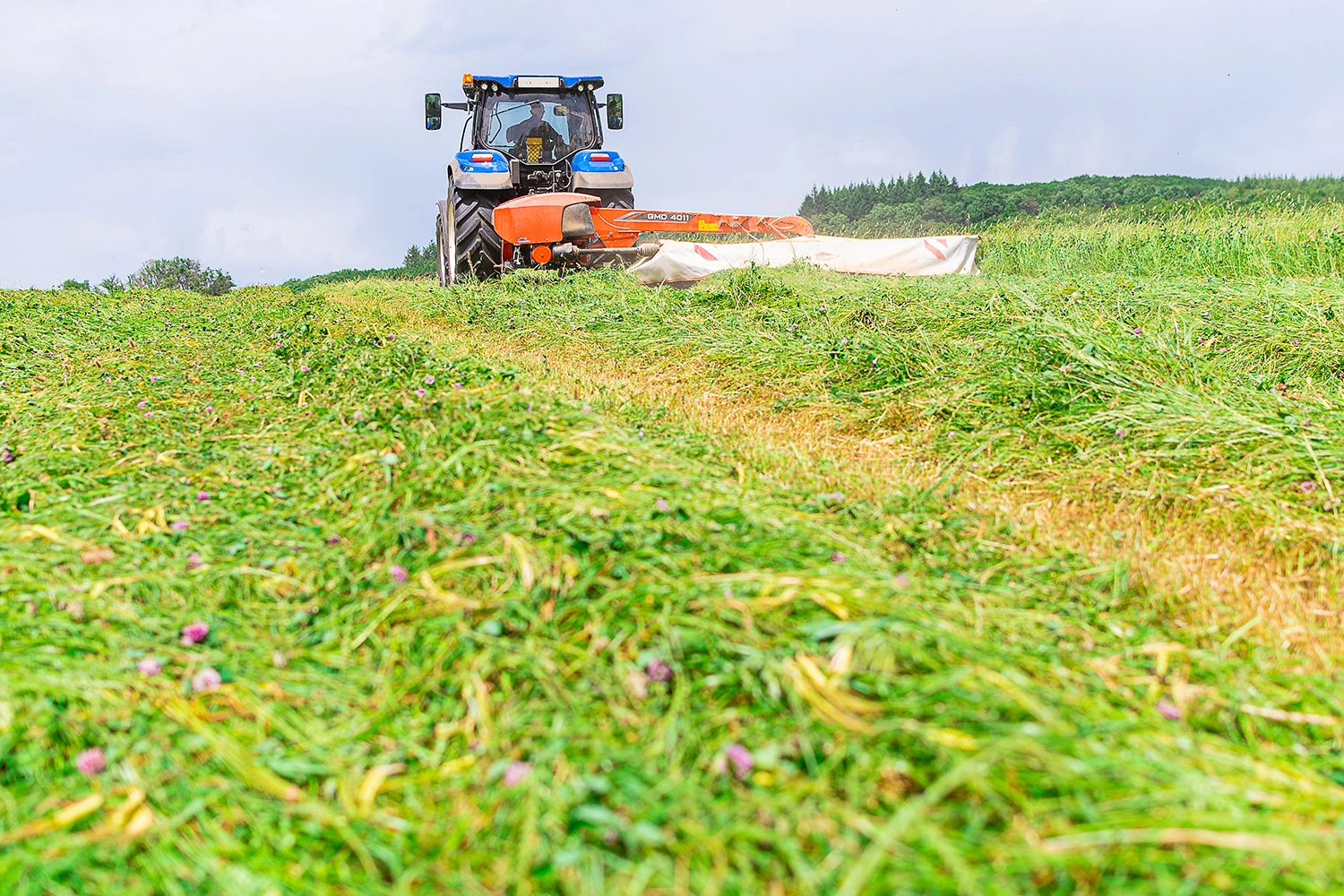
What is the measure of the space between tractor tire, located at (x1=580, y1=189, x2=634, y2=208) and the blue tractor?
1 centimetres

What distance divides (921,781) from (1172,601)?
152 centimetres

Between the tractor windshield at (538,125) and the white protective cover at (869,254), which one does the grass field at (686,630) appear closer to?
the white protective cover at (869,254)

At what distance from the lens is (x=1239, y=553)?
9.99 feet

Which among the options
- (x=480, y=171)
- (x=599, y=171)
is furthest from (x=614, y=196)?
(x=480, y=171)

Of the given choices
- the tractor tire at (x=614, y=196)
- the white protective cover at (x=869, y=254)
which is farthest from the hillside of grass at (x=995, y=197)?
the tractor tire at (x=614, y=196)

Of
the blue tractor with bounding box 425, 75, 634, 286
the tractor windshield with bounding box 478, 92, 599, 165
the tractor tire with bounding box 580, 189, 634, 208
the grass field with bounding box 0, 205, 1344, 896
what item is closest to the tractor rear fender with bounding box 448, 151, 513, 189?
the blue tractor with bounding box 425, 75, 634, 286

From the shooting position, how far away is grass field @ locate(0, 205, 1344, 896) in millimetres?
1463

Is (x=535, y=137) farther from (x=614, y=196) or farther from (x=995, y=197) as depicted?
(x=995, y=197)

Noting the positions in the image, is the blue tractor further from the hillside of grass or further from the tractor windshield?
the hillside of grass

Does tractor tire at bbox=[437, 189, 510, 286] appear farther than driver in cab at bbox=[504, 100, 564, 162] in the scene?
No

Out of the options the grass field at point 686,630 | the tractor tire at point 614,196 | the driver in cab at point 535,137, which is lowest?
the grass field at point 686,630

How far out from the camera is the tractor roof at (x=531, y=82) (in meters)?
11.4

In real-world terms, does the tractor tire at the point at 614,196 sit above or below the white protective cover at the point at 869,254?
above

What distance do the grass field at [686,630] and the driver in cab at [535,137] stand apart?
7.62 m
